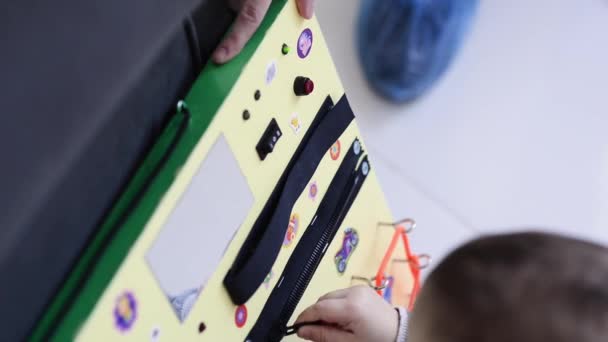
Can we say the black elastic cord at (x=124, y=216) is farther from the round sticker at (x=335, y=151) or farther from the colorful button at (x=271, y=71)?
the round sticker at (x=335, y=151)

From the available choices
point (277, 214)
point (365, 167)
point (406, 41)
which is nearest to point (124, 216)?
point (277, 214)

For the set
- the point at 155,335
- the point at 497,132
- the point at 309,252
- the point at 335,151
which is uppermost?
the point at 497,132

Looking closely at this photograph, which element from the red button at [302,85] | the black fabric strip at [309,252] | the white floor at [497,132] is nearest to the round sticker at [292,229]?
the black fabric strip at [309,252]

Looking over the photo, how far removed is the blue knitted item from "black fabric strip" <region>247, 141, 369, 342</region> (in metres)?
0.57

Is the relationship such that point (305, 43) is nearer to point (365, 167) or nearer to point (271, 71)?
point (271, 71)

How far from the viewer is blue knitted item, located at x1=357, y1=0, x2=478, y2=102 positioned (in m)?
1.23

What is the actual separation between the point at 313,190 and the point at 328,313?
12cm

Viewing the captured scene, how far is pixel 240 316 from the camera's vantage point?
55cm

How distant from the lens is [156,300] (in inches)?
17.7

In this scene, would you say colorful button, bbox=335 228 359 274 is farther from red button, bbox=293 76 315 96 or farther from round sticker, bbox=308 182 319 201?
red button, bbox=293 76 315 96

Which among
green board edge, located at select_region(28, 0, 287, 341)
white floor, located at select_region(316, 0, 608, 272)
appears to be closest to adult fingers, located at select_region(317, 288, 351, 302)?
green board edge, located at select_region(28, 0, 287, 341)

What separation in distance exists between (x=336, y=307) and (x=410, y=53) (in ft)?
2.42

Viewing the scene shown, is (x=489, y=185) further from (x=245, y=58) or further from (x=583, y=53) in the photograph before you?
(x=245, y=58)

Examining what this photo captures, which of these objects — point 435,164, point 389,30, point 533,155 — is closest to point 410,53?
point 389,30
